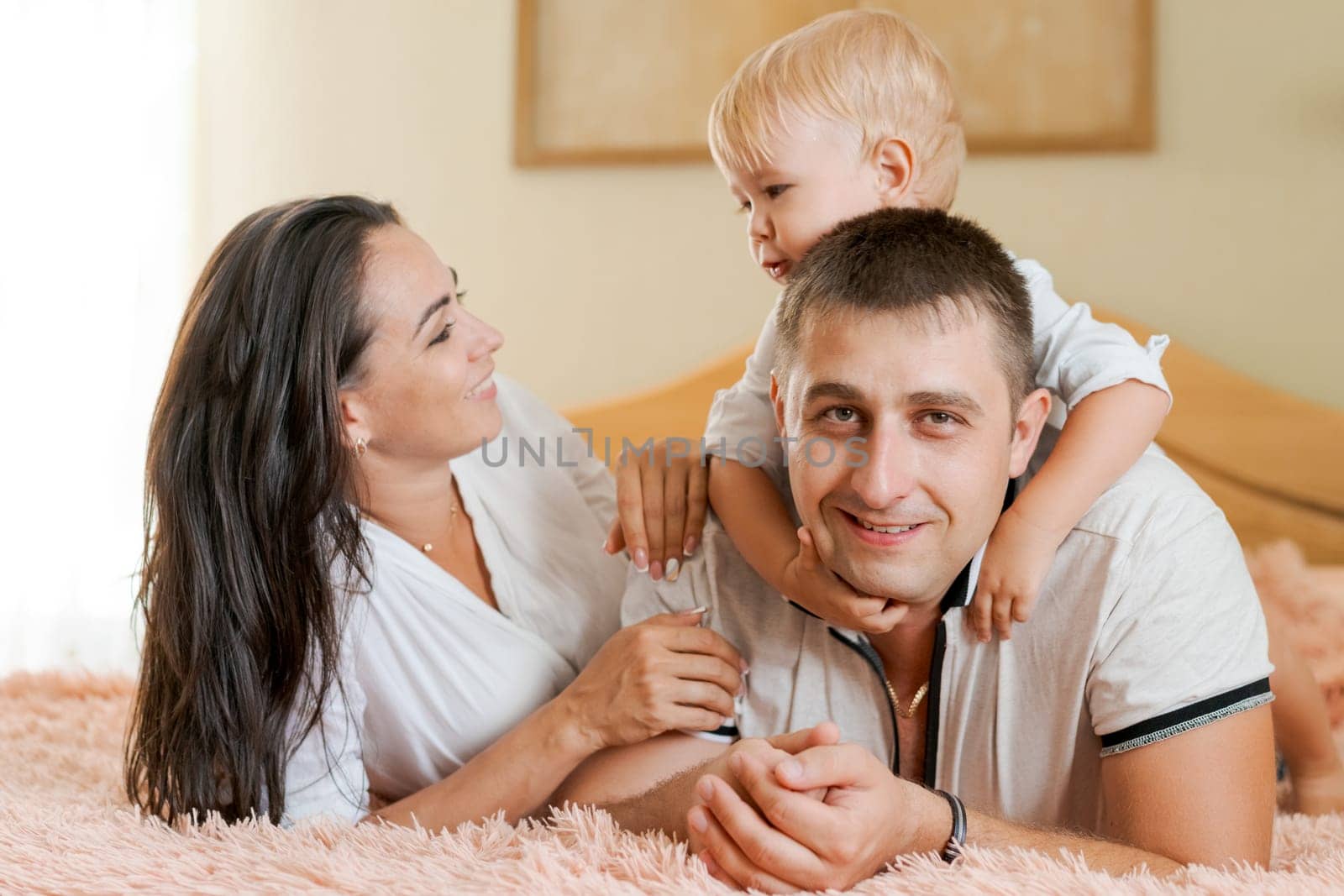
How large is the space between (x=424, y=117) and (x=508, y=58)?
0.28 meters

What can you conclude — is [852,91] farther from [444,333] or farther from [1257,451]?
[1257,451]

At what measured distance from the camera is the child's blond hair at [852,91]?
1600 mm

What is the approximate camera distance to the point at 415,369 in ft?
5.16

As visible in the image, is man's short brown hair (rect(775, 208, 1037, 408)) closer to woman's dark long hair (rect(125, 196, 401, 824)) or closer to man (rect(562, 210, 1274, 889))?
man (rect(562, 210, 1274, 889))

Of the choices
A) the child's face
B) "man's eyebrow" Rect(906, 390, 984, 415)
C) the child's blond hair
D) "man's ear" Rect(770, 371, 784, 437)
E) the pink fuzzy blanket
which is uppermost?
the child's blond hair

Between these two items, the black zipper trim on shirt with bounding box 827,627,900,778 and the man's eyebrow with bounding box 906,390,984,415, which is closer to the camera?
the man's eyebrow with bounding box 906,390,984,415

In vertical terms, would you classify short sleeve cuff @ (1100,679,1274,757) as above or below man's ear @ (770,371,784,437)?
below

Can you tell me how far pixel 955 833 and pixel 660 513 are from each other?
0.61 metres

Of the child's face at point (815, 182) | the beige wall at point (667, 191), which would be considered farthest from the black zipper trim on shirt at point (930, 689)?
the beige wall at point (667, 191)

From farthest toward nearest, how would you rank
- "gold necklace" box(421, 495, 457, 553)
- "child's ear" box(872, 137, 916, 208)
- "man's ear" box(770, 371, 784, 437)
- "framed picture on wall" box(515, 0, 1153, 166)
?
"framed picture on wall" box(515, 0, 1153, 166) < "gold necklace" box(421, 495, 457, 553) < "child's ear" box(872, 137, 916, 208) < "man's ear" box(770, 371, 784, 437)

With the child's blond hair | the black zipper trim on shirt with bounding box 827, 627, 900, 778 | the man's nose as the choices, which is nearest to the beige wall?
the child's blond hair

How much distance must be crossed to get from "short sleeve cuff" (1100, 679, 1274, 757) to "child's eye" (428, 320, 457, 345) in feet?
3.21

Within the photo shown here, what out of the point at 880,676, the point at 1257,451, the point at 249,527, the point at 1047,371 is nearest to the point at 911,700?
the point at 880,676

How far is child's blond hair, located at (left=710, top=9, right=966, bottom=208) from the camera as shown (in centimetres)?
160
